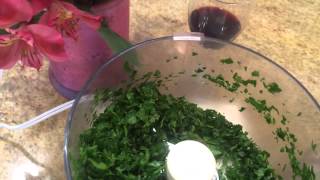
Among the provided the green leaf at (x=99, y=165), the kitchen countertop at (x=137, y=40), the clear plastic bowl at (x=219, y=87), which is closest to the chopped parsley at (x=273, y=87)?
the clear plastic bowl at (x=219, y=87)

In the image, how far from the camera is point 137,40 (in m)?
0.69

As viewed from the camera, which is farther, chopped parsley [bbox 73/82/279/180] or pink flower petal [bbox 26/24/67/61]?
chopped parsley [bbox 73/82/279/180]

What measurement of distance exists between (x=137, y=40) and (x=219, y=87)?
0.18 meters

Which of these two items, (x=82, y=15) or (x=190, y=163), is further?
(x=190, y=163)

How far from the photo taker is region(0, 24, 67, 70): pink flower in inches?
13.3

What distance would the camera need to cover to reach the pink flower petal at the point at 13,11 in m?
0.32

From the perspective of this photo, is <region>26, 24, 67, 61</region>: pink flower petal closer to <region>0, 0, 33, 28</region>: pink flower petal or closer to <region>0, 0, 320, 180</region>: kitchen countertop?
<region>0, 0, 33, 28</region>: pink flower petal

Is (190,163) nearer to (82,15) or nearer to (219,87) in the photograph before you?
(219,87)

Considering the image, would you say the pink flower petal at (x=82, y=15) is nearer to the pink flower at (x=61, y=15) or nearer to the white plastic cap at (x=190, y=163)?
the pink flower at (x=61, y=15)

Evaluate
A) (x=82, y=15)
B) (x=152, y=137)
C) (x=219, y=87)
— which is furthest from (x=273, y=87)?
(x=82, y=15)

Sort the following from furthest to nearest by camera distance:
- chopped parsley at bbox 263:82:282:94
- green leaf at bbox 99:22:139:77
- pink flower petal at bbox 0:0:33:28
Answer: chopped parsley at bbox 263:82:282:94
green leaf at bbox 99:22:139:77
pink flower petal at bbox 0:0:33:28

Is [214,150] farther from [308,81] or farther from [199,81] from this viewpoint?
[308,81]

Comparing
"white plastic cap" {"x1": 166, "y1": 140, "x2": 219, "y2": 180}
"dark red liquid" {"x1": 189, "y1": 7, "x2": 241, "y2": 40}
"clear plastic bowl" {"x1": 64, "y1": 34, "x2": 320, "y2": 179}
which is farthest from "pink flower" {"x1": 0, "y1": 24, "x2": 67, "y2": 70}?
"dark red liquid" {"x1": 189, "y1": 7, "x2": 241, "y2": 40}

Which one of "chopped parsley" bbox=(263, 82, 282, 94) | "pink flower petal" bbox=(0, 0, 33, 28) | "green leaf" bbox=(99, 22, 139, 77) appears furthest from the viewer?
"chopped parsley" bbox=(263, 82, 282, 94)
